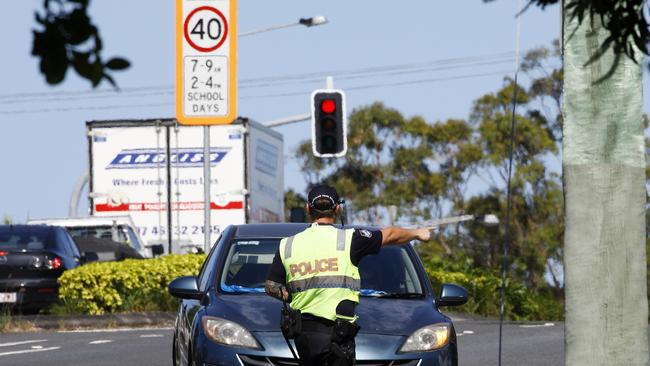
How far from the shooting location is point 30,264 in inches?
984

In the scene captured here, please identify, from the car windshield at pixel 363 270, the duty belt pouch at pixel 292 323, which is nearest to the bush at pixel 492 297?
the car windshield at pixel 363 270

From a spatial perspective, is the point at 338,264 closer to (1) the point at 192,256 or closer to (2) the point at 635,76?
(2) the point at 635,76

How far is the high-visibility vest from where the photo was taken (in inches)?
368

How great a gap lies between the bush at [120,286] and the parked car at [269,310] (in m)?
12.0

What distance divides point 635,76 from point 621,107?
15 cm

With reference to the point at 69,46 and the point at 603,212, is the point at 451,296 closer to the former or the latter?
the point at 603,212

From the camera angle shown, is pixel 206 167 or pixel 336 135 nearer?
pixel 206 167

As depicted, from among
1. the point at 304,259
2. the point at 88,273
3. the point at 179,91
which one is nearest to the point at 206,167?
the point at 179,91

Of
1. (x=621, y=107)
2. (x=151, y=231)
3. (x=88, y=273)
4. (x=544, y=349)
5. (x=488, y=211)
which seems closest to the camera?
(x=621, y=107)

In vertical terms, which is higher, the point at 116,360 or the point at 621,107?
the point at 621,107

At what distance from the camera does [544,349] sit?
18891mm

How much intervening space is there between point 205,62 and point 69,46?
14823 mm

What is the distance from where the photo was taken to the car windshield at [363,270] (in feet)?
39.3

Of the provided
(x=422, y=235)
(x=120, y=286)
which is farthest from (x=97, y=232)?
(x=422, y=235)
